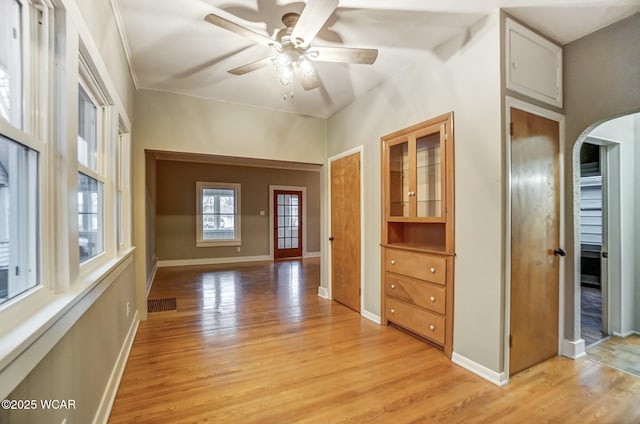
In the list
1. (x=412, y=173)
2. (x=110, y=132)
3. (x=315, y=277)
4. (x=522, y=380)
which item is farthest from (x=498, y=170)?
(x=315, y=277)

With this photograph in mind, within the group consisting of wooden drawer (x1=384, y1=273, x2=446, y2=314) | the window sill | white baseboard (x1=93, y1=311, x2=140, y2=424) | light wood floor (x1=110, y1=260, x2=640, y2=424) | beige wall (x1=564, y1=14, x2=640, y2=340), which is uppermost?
beige wall (x1=564, y1=14, x2=640, y2=340)

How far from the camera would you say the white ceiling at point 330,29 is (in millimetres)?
2104

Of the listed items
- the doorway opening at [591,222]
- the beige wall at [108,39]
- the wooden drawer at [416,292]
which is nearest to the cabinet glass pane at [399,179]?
the wooden drawer at [416,292]

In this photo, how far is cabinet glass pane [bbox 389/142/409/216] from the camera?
310 centimetres

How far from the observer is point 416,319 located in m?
2.88

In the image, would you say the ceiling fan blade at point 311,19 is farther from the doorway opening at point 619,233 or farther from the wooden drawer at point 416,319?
the doorway opening at point 619,233

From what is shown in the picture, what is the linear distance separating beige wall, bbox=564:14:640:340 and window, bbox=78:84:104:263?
3590mm

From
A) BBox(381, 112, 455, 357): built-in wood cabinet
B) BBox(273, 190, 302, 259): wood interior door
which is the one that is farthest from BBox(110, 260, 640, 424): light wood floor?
BBox(273, 190, 302, 259): wood interior door

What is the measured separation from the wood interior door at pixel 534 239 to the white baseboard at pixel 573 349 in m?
0.08

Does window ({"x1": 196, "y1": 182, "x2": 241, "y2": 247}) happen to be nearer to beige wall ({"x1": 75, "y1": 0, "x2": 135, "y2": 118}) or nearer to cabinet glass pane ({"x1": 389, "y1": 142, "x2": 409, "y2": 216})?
beige wall ({"x1": 75, "y1": 0, "x2": 135, "y2": 118})

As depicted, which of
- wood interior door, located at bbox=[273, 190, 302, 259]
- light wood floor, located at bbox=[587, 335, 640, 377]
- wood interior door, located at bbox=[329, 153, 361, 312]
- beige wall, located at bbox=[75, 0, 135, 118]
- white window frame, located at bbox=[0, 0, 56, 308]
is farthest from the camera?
wood interior door, located at bbox=[273, 190, 302, 259]

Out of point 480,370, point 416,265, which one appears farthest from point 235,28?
point 480,370

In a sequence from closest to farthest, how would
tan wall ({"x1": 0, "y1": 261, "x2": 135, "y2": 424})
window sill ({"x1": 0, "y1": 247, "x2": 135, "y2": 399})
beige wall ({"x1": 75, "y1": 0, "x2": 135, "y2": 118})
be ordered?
window sill ({"x1": 0, "y1": 247, "x2": 135, "y2": 399}) < tan wall ({"x1": 0, "y1": 261, "x2": 135, "y2": 424}) < beige wall ({"x1": 75, "y1": 0, "x2": 135, "y2": 118})

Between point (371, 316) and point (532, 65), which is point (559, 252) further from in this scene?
point (371, 316)
